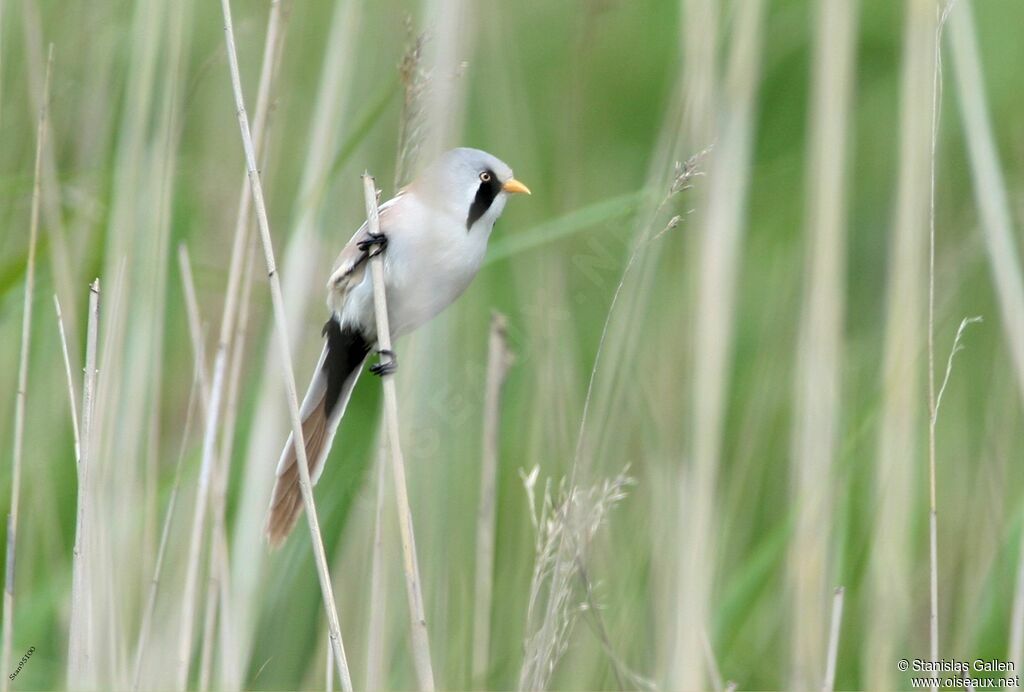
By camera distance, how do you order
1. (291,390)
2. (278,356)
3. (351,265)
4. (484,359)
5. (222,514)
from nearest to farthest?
(291,390)
(222,514)
(278,356)
(351,265)
(484,359)

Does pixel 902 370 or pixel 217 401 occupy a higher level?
pixel 902 370

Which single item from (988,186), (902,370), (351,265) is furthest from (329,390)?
(988,186)

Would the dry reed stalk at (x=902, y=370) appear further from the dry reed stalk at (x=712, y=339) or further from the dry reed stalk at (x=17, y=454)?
the dry reed stalk at (x=17, y=454)

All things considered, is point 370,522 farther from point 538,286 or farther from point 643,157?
point 643,157

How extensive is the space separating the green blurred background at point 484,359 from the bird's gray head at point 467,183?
58mm

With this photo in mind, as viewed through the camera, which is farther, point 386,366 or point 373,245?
point 373,245

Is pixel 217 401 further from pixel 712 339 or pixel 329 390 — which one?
pixel 712 339

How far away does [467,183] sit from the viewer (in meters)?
1.96

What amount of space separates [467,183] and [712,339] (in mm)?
487

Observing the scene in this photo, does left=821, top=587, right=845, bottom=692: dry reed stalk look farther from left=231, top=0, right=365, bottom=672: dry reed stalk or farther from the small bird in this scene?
left=231, top=0, right=365, bottom=672: dry reed stalk

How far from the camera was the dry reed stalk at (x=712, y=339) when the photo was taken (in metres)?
1.65

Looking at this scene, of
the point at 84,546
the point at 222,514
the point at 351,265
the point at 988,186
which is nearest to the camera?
the point at 84,546

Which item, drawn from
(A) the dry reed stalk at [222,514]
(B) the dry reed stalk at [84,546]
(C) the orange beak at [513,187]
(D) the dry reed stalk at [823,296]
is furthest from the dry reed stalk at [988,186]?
(B) the dry reed stalk at [84,546]

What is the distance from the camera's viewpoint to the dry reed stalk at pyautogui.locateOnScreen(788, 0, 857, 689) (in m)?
1.78
